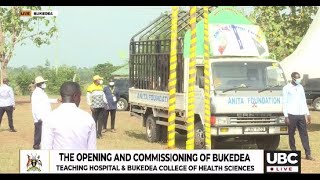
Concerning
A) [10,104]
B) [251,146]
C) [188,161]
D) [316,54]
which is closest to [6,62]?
[10,104]

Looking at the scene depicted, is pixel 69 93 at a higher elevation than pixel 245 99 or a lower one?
higher

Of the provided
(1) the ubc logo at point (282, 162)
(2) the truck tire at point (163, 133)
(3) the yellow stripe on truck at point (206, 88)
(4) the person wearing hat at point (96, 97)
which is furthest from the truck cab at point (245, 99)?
(4) the person wearing hat at point (96, 97)

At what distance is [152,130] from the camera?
54.1 feet

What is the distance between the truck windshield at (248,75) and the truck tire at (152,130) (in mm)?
3465

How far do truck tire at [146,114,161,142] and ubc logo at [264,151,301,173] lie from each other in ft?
24.6

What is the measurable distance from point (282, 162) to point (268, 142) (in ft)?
18.2

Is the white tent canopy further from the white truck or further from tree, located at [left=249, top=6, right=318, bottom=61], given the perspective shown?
tree, located at [left=249, top=6, right=318, bottom=61]

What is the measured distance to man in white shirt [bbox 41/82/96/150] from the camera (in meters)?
5.83

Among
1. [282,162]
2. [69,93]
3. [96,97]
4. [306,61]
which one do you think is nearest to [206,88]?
[282,162]

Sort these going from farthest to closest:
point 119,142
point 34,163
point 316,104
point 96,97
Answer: point 316,104 → point 96,97 → point 119,142 → point 34,163

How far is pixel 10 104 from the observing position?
19.0 meters

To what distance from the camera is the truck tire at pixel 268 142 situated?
46.8 feet

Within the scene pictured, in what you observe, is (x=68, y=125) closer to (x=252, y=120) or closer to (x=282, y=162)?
(x=282, y=162)
